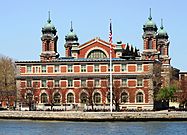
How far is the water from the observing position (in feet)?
221

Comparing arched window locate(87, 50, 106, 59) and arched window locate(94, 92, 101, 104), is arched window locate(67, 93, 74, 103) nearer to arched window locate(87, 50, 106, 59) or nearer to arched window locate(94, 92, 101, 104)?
arched window locate(94, 92, 101, 104)

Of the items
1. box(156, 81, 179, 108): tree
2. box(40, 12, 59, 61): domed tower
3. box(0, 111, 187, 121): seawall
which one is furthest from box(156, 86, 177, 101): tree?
box(40, 12, 59, 61): domed tower

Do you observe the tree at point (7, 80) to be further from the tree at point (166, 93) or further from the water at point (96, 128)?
the water at point (96, 128)

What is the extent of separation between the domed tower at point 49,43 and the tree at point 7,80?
8.02m

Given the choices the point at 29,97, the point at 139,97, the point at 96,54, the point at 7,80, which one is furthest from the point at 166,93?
the point at 7,80

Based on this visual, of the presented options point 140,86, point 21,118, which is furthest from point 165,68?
point 21,118

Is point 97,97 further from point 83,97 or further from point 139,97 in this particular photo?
point 139,97

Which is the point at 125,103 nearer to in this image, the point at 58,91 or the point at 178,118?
the point at 58,91

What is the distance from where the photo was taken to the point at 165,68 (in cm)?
15100

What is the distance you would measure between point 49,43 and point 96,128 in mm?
69682

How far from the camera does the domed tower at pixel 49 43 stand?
14062 cm

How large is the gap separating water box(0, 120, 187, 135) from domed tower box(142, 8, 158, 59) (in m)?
57.2

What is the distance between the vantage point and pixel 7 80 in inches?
5443

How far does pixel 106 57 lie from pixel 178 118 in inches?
1827
